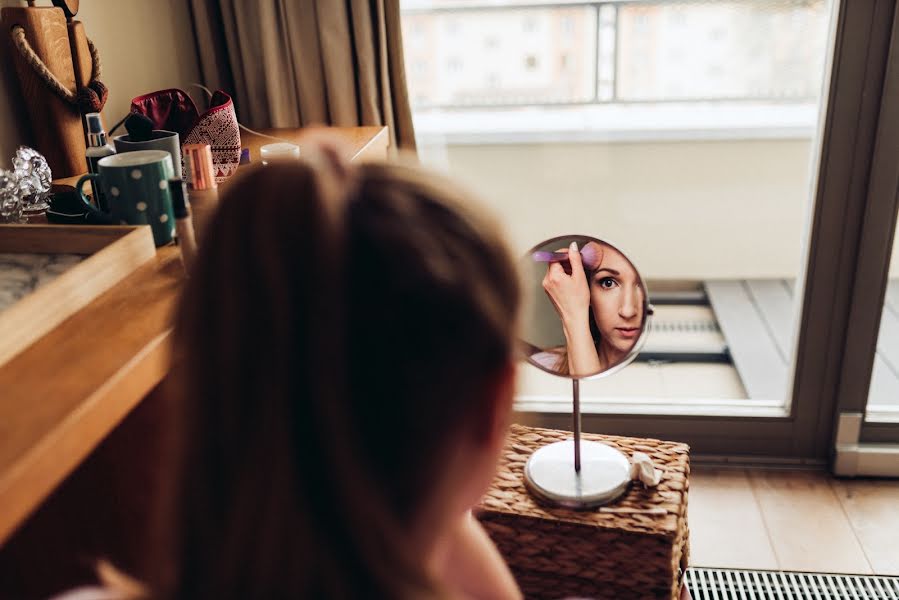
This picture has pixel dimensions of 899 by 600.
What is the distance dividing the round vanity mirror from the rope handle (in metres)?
0.78

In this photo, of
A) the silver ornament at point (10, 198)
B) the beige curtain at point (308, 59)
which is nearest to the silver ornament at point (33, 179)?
the silver ornament at point (10, 198)

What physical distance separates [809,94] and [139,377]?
164 centimetres

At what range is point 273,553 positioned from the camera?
49 centimetres

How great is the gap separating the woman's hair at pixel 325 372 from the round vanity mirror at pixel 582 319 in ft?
2.42

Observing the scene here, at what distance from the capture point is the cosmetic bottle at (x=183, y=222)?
1.06 meters

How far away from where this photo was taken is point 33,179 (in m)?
1.18

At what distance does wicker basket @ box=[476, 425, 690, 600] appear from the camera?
1230 millimetres

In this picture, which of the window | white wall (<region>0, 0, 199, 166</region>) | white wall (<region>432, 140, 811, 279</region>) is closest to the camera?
white wall (<region>0, 0, 199, 166</region>)

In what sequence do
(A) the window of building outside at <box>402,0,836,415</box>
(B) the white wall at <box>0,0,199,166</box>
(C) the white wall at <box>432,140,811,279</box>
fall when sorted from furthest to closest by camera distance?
(C) the white wall at <box>432,140,811,279</box> → (A) the window of building outside at <box>402,0,836,415</box> → (B) the white wall at <box>0,0,199,166</box>

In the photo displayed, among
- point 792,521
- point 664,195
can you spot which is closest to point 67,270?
point 792,521

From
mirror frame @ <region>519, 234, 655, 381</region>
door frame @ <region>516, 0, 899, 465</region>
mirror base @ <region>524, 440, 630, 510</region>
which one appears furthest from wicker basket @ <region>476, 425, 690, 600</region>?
door frame @ <region>516, 0, 899, 465</region>

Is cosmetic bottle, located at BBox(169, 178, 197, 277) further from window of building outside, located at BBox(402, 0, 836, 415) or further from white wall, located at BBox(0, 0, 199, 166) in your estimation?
window of building outside, located at BBox(402, 0, 836, 415)

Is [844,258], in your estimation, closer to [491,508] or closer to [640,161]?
[640,161]

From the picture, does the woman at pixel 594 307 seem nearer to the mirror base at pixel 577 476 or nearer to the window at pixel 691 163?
the mirror base at pixel 577 476
